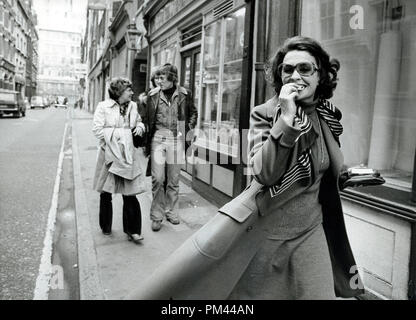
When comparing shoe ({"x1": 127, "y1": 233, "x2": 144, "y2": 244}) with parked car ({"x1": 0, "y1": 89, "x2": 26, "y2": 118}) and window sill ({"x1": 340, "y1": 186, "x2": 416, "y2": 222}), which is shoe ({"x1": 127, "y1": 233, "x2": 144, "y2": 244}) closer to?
window sill ({"x1": 340, "y1": 186, "x2": 416, "y2": 222})

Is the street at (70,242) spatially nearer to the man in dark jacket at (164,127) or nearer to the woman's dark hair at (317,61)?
the man in dark jacket at (164,127)

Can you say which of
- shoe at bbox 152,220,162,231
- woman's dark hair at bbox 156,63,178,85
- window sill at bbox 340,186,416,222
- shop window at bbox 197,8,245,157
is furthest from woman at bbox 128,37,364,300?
shop window at bbox 197,8,245,157

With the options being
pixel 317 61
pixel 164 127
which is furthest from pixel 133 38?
pixel 317 61

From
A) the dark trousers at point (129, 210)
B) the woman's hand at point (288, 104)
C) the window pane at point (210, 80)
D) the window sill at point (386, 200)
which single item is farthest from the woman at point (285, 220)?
the window pane at point (210, 80)

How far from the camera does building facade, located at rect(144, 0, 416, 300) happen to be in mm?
3496

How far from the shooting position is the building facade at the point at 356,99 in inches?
138

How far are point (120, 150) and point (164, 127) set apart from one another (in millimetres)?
932

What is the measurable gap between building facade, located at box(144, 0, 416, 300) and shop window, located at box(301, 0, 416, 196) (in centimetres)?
1

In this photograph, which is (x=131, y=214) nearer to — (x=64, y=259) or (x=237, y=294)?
(x=64, y=259)

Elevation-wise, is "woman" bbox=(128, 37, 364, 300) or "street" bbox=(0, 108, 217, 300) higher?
"woman" bbox=(128, 37, 364, 300)

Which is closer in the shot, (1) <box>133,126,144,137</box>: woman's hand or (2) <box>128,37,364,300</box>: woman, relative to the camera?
(2) <box>128,37,364,300</box>: woman
